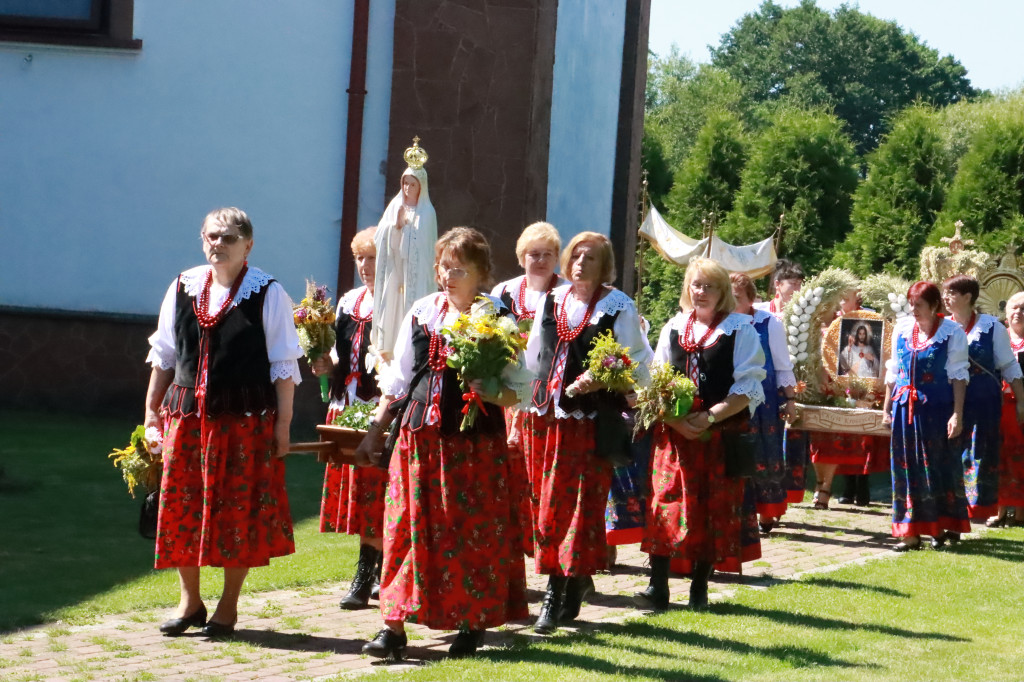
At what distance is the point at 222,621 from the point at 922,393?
6120 millimetres

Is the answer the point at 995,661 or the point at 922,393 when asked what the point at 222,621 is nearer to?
the point at 995,661

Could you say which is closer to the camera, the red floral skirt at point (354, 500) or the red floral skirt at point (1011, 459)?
the red floral skirt at point (354, 500)

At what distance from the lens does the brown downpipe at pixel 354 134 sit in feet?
49.8

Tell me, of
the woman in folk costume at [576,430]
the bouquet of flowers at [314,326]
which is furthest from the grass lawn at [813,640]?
the bouquet of flowers at [314,326]

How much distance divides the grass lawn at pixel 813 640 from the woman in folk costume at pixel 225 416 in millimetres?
1066

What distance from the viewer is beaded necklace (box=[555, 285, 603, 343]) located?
24.7 feet

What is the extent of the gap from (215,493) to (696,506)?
9.21 ft

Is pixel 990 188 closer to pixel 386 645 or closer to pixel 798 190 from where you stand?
pixel 798 190

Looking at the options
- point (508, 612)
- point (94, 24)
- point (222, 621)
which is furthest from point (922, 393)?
point (94, 24)

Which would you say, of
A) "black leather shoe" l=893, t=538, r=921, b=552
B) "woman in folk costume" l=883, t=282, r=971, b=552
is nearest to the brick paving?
"black leather shoe" l=893, t=538, r=921, b=552

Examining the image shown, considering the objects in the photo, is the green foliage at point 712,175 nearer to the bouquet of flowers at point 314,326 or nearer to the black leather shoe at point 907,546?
the black leather shoe at point 907,546

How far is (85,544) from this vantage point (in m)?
9.13

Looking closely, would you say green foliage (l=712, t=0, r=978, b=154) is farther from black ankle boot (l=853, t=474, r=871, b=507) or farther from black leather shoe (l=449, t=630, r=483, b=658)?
black leather shoe (l=449, t=630, r=483, b=658)

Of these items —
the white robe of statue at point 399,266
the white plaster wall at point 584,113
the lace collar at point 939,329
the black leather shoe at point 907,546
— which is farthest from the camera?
the white plaster wall at point 584,113
